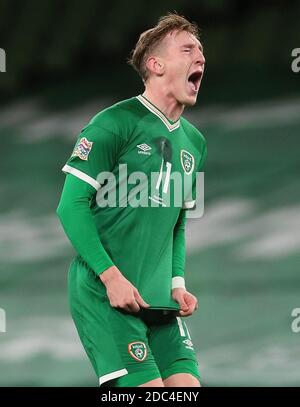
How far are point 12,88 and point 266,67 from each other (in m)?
1.10

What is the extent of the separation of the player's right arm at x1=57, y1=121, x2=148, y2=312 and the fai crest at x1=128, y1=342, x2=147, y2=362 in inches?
3.7

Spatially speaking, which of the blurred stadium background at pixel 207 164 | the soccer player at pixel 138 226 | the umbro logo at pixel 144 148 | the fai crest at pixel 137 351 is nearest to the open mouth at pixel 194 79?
the soccer player at pixel 138 226

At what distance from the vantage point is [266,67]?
4148mm

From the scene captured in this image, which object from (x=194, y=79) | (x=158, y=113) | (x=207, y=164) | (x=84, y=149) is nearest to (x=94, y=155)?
(x=84, y=149)

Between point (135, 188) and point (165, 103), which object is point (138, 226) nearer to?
point (135, 188)

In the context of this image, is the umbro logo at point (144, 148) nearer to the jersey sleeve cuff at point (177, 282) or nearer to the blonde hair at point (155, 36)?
the blonde hair at point (155, 36)

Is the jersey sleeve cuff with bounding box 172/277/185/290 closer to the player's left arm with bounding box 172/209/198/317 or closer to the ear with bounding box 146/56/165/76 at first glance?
the player's left arm with bounding box 172/209/198/317

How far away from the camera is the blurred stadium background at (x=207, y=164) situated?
4031mm

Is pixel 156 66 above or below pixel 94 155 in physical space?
above

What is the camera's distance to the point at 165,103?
2.72 m

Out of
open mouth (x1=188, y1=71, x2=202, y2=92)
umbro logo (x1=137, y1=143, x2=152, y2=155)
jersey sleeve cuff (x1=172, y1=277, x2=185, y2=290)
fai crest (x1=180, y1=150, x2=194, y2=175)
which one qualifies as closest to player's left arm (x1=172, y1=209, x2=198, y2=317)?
jersey sleeve cuff (x1=172, y1=277, x2=185, y2=290)

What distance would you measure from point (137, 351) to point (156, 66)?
0.80 metres

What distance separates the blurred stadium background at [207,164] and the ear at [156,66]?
1.33 meters

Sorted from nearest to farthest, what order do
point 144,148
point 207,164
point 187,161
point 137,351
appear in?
1. point 137,351
2. point 144,148
3. point 187,161
4. point 207,164
